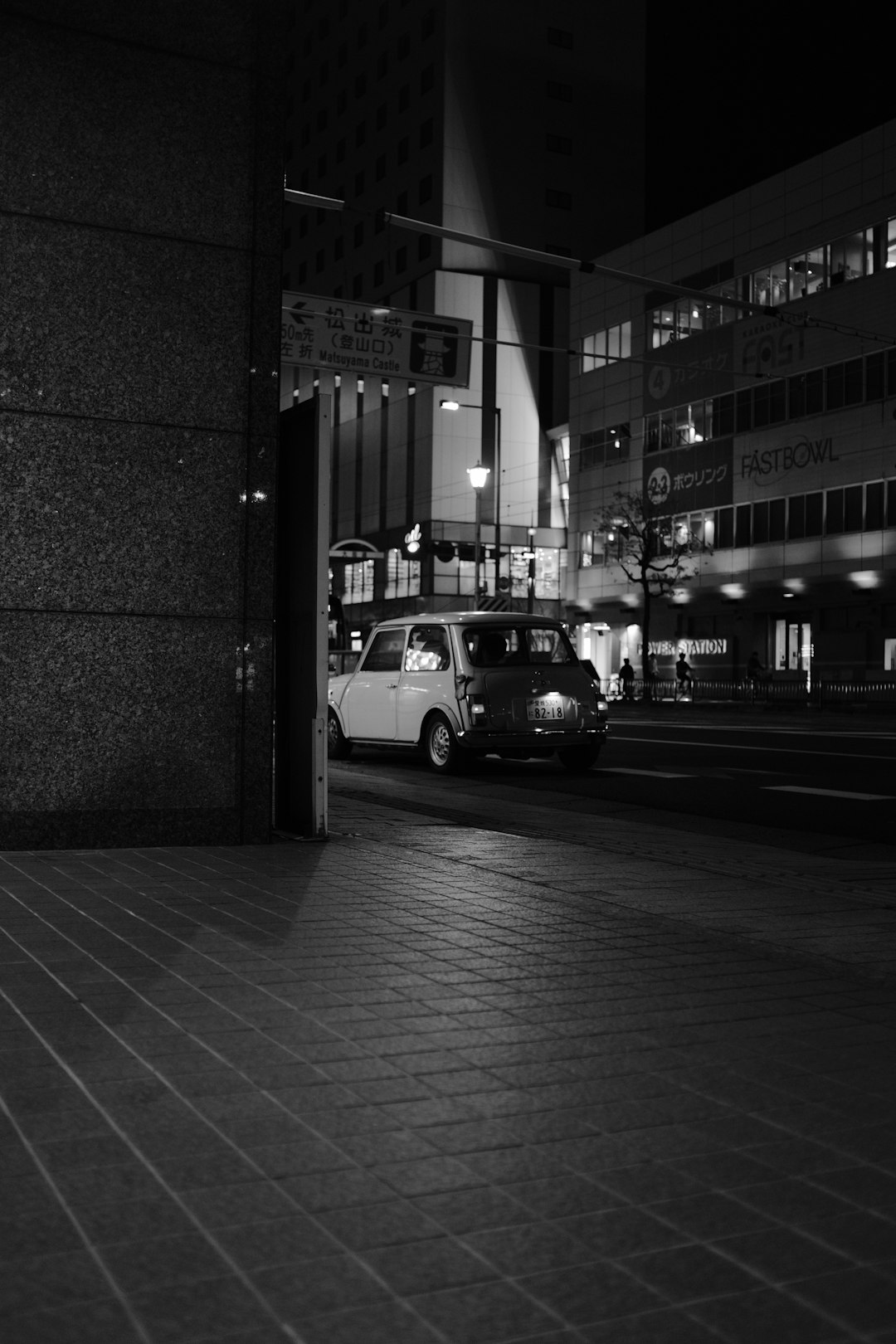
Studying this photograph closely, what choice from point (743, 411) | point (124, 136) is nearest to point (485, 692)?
point (124, 136)

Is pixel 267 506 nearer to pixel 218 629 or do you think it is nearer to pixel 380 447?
pixel 218 629

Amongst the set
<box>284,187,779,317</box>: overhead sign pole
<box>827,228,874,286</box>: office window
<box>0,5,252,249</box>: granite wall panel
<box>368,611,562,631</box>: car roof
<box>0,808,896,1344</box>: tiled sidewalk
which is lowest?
<box>0,808,896,1344</box>: tiled sidewalk

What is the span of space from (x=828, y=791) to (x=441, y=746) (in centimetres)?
470

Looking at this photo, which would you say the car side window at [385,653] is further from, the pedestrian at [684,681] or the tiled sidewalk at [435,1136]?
the pedestrian at [684,681]

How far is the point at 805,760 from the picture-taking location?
19000mm

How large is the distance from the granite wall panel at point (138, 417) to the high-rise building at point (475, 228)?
212 ft

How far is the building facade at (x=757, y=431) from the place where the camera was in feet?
173

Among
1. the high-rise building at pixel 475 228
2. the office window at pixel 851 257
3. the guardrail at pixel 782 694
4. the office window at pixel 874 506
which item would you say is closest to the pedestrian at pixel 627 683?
the guardrail at pixel 782 694

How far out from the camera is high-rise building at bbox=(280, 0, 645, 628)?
78875mm

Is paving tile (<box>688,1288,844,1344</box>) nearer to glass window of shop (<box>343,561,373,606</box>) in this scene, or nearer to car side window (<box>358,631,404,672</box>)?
car side window (<box>358,631,404,672</box>)

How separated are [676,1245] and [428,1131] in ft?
2.88

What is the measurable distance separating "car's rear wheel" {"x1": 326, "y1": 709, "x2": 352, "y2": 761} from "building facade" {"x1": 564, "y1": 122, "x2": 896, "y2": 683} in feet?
97.5

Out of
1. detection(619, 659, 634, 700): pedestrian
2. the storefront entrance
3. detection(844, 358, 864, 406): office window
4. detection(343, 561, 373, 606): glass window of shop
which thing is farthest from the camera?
detection(343, 561, 373, 606): glass window of shop

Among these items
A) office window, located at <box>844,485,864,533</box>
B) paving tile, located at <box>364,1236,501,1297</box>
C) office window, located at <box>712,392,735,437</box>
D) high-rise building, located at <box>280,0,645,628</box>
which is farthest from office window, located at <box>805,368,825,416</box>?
paving tile, located at <box>364,1236,501,1297</box>
